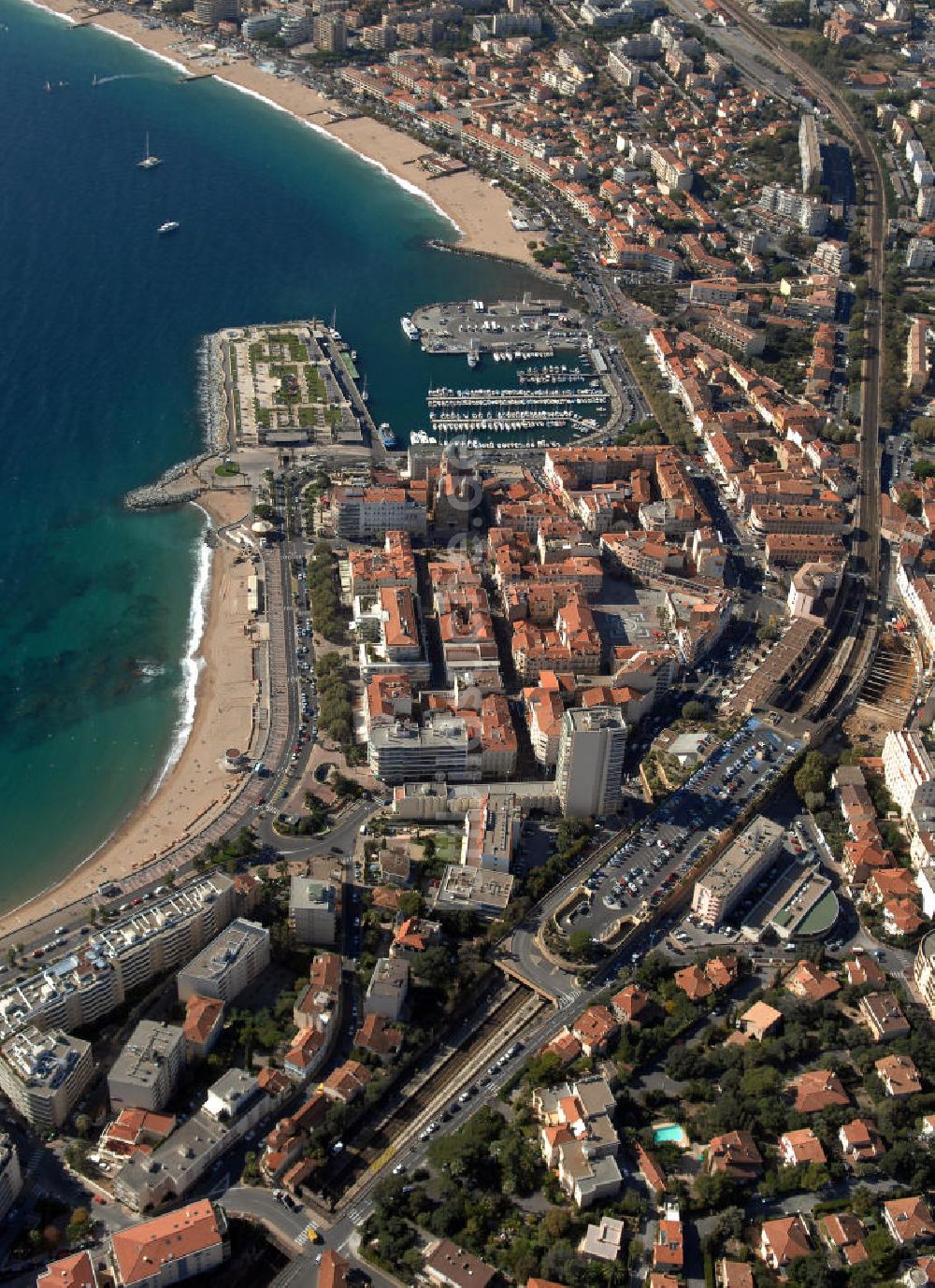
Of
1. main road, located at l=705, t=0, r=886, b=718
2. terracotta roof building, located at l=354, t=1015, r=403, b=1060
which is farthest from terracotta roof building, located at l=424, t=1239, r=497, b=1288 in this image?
main road, located at l=705, t=0, r=886, b=718

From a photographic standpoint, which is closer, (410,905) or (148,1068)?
(148,1068)

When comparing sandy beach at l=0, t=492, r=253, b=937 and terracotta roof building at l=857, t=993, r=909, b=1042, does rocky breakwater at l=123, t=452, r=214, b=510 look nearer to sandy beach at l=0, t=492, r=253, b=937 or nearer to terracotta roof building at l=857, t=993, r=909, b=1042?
sandy beach at l=0, t=492, r=253, b=937

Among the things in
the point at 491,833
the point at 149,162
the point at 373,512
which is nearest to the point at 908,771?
the point at 491,833

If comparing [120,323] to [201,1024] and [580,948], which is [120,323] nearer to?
[201,1024]

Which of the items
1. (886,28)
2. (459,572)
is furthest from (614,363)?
(886,28)

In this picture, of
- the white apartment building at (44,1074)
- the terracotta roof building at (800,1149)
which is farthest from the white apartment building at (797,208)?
the white apartment building at (44,1074)

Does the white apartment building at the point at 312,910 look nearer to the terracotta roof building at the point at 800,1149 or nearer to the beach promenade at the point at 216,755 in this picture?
the beach promenade at the point at 216,755
